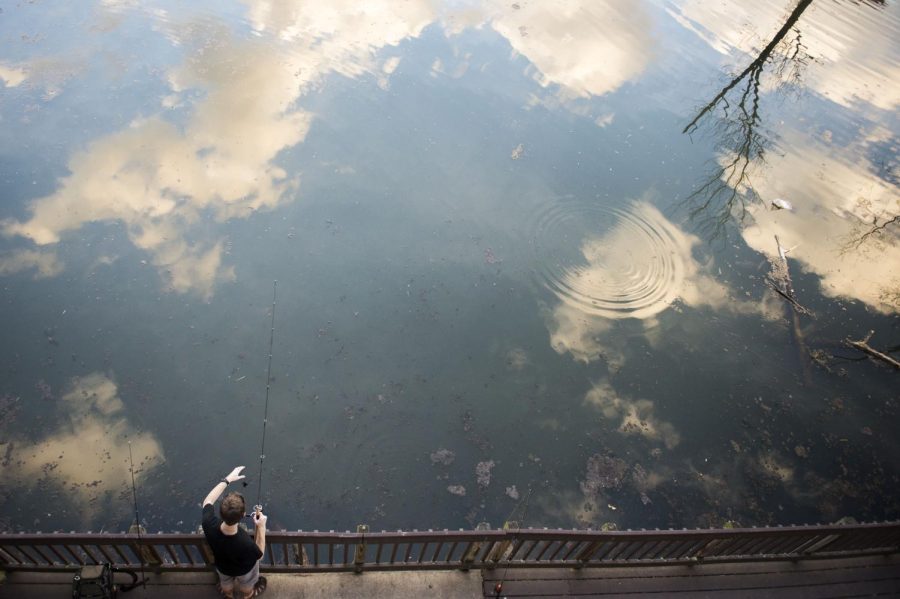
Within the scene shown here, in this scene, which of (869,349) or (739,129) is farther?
(739,129)

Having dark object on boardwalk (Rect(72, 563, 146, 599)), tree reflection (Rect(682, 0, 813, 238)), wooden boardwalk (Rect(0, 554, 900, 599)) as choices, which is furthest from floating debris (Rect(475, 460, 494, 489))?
tree reflection (Rect(682, 0, 813, 238))

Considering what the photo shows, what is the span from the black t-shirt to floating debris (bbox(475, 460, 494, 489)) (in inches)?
101

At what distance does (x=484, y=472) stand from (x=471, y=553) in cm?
141

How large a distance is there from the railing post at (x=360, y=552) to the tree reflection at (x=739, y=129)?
280 inches

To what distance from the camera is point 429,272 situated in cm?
724

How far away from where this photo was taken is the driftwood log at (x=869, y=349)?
257 inches

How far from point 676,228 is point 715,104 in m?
3.87

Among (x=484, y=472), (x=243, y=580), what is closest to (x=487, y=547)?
(x=484, y=472)

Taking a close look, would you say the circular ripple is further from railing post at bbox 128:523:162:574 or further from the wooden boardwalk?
railing post at bbox 128:523:162:574

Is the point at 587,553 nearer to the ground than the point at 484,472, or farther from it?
farther from it

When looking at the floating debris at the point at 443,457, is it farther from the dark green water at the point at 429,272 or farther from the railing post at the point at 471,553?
the railing post at the point at 471,553

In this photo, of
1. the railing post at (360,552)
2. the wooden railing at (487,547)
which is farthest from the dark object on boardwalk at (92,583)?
the railing post at (360,552)

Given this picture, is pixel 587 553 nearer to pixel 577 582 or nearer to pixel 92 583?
pixel 577 582

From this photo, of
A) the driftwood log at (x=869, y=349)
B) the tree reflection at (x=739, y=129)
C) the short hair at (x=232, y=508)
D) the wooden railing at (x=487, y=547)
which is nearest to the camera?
the short hair at (x=232, y=508)
